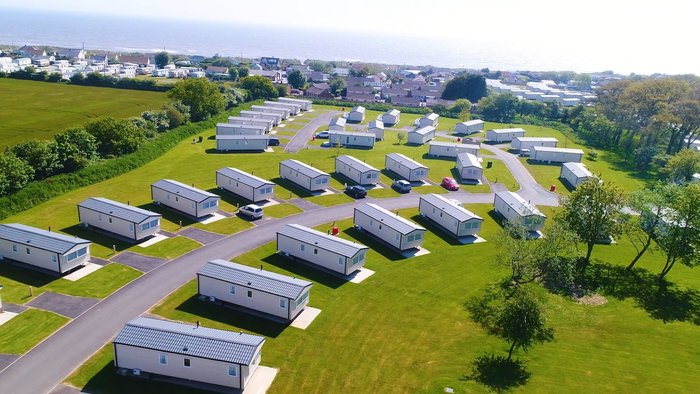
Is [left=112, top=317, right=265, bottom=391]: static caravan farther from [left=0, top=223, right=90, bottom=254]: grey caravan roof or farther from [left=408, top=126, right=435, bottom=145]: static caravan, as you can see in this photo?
[left=408, top=126, right=435, bottom=145]: static caravan

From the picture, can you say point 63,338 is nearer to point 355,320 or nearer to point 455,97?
point 355,320

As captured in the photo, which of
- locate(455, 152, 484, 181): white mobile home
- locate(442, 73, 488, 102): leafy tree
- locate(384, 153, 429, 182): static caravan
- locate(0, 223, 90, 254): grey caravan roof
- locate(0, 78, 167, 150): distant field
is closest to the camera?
locate(0, 223, 90, 254): grey caravan roof

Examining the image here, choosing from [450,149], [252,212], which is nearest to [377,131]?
[450,149]

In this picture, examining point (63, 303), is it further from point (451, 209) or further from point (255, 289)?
point (451, 209)

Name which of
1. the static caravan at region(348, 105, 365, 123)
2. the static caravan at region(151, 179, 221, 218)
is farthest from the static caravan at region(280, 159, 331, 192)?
the static caravan at region(348, 105, 365, 123)

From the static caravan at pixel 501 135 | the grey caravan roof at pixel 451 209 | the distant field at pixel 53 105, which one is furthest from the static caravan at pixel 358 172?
the distant field at pixel 53 105

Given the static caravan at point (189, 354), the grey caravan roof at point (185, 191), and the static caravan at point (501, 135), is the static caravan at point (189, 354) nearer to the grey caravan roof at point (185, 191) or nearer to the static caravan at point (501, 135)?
the grey caravan roof at point (185, 191)
